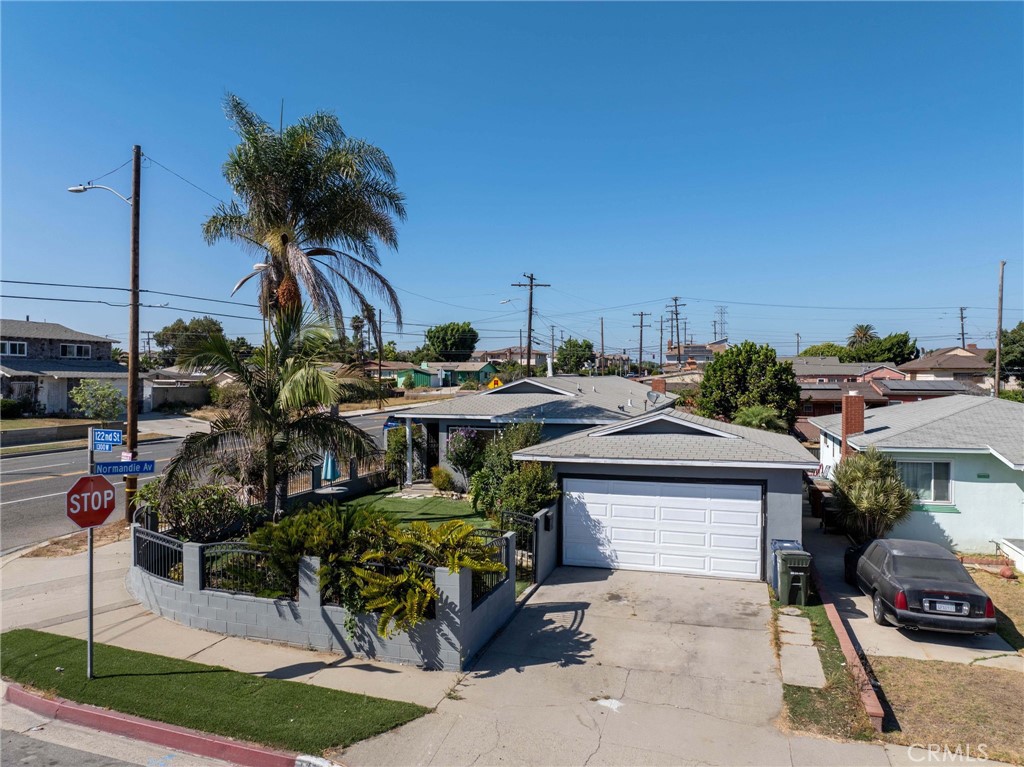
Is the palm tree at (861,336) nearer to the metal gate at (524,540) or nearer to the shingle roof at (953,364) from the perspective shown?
the shingle roof at (953,364)

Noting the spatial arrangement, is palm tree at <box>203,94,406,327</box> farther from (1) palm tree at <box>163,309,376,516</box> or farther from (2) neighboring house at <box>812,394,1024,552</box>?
(2) neighboring house at <box>812,394,1024,552</box>

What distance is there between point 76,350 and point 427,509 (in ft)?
147

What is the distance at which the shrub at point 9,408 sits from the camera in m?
40.8

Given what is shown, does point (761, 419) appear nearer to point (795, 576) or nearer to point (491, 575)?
point (795, 576)

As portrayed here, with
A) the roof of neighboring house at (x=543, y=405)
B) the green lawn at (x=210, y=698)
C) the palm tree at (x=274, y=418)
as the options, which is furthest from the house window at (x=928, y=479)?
the green lawn at (x=210, y=698)

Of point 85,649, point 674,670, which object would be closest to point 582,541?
point 674,670

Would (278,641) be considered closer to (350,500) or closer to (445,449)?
(350,500)

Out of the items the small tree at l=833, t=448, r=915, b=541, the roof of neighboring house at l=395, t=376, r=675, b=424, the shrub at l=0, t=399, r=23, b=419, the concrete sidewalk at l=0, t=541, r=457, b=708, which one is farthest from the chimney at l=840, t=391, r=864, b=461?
the shrub at l=0, t=399, r=23, b=419

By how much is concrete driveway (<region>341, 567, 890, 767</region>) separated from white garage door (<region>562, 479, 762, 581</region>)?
1.71 metres

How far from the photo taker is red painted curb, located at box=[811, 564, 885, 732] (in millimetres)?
7750

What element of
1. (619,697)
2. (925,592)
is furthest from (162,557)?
(925,592)

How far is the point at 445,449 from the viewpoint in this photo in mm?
22750

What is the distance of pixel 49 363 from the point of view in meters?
47.4

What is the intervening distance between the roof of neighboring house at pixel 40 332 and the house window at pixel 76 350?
522mm
